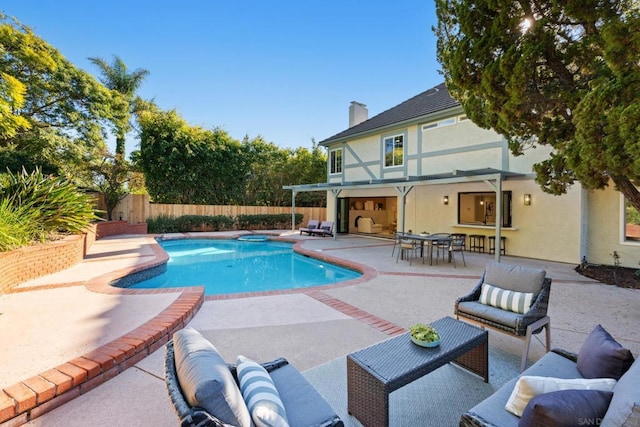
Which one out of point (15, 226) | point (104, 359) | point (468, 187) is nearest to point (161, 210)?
point (15, 226)

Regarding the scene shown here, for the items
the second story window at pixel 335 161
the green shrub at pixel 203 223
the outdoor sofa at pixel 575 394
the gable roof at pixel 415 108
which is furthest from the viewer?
the green shrub at pixel 203 223

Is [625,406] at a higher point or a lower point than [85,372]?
higher

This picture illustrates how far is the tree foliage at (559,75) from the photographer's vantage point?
398cm

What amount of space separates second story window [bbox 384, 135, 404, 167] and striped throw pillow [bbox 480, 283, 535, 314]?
10624 mm

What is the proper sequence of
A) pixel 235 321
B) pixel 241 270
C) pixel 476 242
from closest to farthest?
pixel 235 321, pixel 241 270, pixel 476 242

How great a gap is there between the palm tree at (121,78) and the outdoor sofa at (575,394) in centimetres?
2164

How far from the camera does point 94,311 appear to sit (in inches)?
169

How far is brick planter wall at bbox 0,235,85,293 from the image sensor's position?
519 centimetres

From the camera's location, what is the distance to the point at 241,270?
31.8ft

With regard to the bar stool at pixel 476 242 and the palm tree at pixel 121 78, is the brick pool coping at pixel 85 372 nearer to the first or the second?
the bar stool at pixel 476 242

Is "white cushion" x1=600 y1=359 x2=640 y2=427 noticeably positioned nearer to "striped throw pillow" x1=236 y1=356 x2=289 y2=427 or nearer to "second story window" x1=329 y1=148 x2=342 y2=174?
"striped throw pillow" x1=236 y1=356 x2=289 y2=427

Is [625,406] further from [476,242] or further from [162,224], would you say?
[162,224]

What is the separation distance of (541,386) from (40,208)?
940 cm

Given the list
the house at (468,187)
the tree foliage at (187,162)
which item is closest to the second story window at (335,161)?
the house at (468,187)
